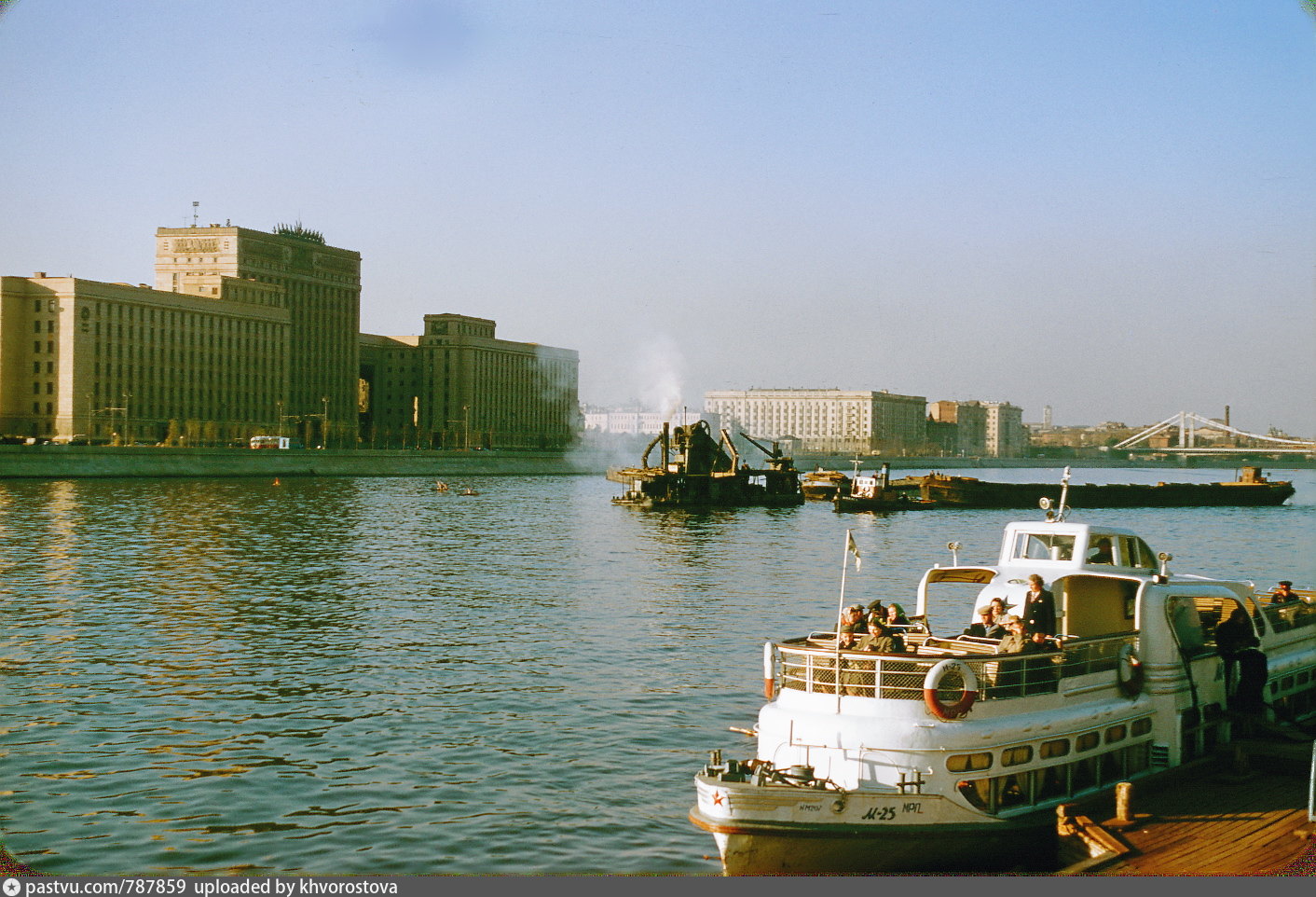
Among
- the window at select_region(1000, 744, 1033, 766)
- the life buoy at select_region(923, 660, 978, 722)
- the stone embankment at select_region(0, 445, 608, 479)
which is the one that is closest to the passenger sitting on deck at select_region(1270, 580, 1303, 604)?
the window at select_region(1000, 744, 1033, 766)

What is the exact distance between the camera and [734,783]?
671 inches

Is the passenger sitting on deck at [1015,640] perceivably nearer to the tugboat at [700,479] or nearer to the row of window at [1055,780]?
the row of window at [1055,780]

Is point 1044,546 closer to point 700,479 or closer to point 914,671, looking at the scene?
point 914,671

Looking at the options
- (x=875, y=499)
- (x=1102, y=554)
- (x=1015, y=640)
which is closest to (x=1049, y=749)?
(x=1015, y=640)

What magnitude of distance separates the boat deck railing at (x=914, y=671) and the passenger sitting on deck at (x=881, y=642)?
37 centimetres

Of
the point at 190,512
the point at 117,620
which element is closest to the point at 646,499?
the point at 190,512

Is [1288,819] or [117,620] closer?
[1288,819]

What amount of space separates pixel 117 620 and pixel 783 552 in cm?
4242

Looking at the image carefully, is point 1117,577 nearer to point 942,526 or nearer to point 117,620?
point 117,620

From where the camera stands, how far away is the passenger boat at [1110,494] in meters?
146

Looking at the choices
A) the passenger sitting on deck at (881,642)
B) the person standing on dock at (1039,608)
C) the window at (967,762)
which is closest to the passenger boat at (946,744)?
the window at (967,762)

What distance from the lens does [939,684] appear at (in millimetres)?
17719

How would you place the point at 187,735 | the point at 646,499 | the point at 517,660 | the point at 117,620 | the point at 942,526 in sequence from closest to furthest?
the point at 187,735, the point at 517,660, the point at 117,620, the point at 942,526, the point at 646,499

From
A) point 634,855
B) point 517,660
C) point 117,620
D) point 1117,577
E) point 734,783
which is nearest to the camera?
point 734,783
